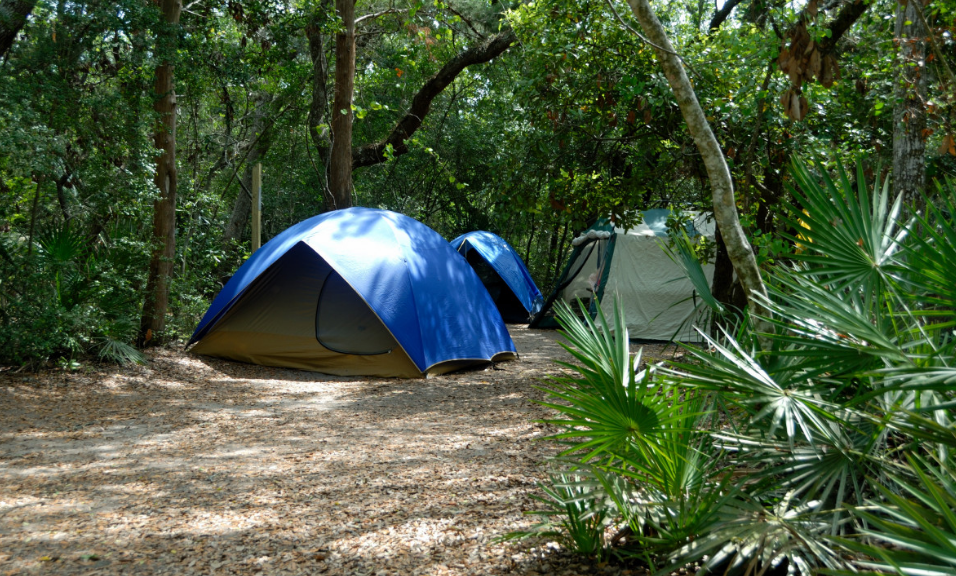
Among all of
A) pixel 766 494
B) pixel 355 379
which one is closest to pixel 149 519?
pixel 766 494

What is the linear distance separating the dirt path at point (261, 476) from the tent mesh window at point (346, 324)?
27.1 inches

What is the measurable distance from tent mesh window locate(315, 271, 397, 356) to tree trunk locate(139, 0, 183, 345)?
1877 mm

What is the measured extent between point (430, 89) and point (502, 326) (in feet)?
15.3

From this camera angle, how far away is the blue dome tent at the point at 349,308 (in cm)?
761

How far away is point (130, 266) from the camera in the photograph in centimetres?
764

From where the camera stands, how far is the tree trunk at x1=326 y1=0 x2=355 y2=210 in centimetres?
977

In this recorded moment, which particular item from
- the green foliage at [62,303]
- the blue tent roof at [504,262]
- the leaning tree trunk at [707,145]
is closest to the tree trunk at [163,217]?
the green foliage at [62,303]

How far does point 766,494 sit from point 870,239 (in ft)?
3.63

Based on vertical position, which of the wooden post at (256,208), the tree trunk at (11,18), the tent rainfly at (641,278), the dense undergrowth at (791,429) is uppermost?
the tree trunk at (11,18)

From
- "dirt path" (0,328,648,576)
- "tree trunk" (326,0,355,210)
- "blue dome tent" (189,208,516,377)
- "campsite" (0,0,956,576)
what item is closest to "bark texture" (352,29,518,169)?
"campsite" (0,0,956,576)

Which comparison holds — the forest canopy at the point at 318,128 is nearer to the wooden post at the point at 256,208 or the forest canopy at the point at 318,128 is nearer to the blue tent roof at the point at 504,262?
the wooden post at the point at 256,208

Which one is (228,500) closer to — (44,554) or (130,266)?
(44,554)

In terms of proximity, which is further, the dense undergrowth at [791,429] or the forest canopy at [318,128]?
the forest canopy at [318,128]

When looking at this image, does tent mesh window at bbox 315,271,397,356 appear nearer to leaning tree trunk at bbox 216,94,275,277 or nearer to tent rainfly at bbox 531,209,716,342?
tent rainfly at bbox 531,209,716,342
